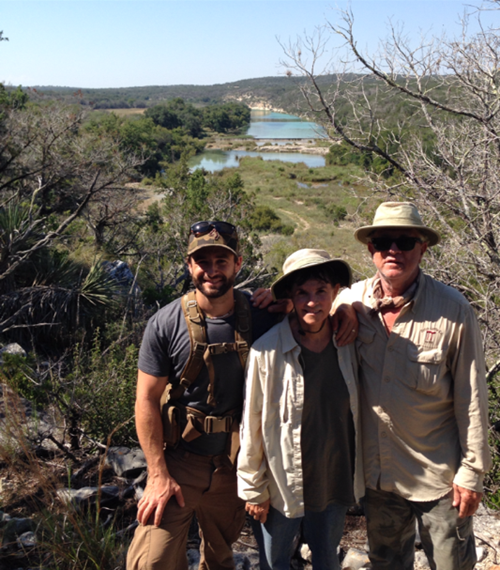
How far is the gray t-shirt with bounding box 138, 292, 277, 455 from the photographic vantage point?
2338 mm

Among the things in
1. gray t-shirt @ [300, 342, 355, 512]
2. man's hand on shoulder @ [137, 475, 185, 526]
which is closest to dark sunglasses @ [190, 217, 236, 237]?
gray t-shirt @ [300, 342, 355, 512]

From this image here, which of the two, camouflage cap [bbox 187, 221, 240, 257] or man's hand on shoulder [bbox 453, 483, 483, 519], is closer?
man's hand on shoulder [bbox 453, 483, 483, 519]

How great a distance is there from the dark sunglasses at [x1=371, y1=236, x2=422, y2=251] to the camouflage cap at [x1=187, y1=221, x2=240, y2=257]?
72 centimetres

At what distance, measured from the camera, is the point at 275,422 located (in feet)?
7.19

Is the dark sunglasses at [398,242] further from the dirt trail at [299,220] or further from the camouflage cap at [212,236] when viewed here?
the dirt trail at [299,220]

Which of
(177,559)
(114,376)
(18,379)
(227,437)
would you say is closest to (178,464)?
(227,437)

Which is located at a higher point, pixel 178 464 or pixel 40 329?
pixel 178 464

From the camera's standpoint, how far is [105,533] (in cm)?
260

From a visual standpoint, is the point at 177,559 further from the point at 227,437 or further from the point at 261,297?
the point at 261,297

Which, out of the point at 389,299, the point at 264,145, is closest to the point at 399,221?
the point at 389,299

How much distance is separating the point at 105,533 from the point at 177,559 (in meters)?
0.50

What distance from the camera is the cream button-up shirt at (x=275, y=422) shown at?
2.16 meters

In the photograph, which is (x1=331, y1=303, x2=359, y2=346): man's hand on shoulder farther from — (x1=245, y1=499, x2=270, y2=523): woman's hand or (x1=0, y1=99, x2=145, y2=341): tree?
(x1=0, y1=99, x2=145, y2=341): tree

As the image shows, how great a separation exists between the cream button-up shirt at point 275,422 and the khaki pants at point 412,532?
0.50m
